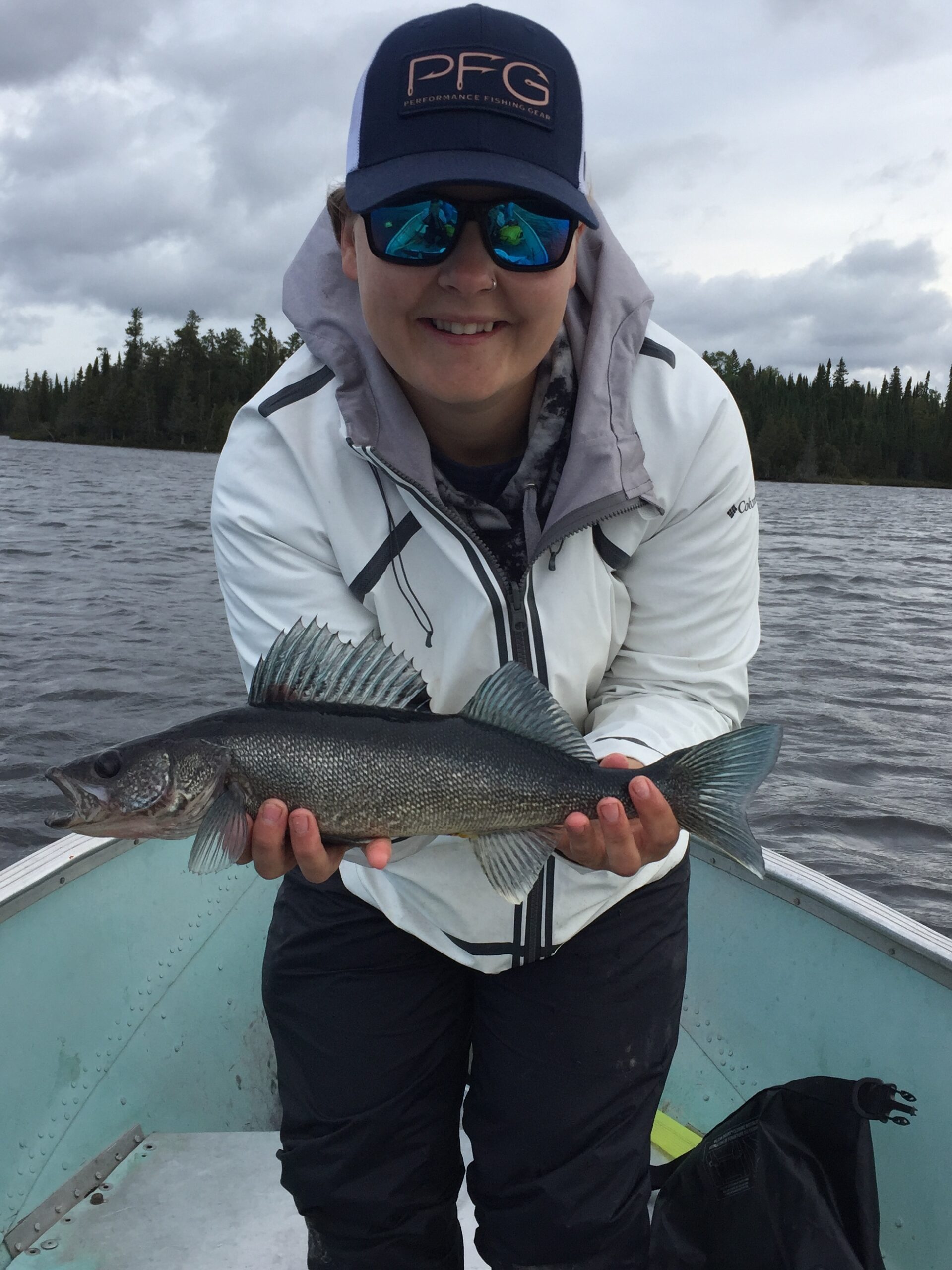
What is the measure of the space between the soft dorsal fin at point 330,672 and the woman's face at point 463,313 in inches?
28.1

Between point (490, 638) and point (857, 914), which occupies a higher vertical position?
point (490, 638)

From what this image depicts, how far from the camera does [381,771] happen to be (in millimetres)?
2666

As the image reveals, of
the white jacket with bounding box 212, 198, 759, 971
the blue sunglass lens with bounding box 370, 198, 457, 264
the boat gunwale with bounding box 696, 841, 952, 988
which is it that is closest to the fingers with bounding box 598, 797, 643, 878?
the white jacket with bounding box 212, 198, 759, 971

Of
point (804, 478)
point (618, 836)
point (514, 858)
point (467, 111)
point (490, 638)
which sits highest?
point (804, 478)

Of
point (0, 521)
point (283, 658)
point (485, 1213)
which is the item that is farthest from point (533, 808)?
point (0, 521)

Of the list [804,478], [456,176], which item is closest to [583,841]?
[456,176]

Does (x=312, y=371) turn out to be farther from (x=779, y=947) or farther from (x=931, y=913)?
(x=931, y=913)

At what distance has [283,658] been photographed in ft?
9.20

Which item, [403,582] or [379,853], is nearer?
[379,853]

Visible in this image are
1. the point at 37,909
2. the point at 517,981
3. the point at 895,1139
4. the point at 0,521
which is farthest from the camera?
the point at 0,521

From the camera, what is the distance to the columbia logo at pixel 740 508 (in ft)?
10.1

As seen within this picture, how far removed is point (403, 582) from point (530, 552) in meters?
0.38

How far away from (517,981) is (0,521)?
2835cm

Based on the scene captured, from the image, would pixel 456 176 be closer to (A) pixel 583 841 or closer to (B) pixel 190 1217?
(A) pixel 583 841
